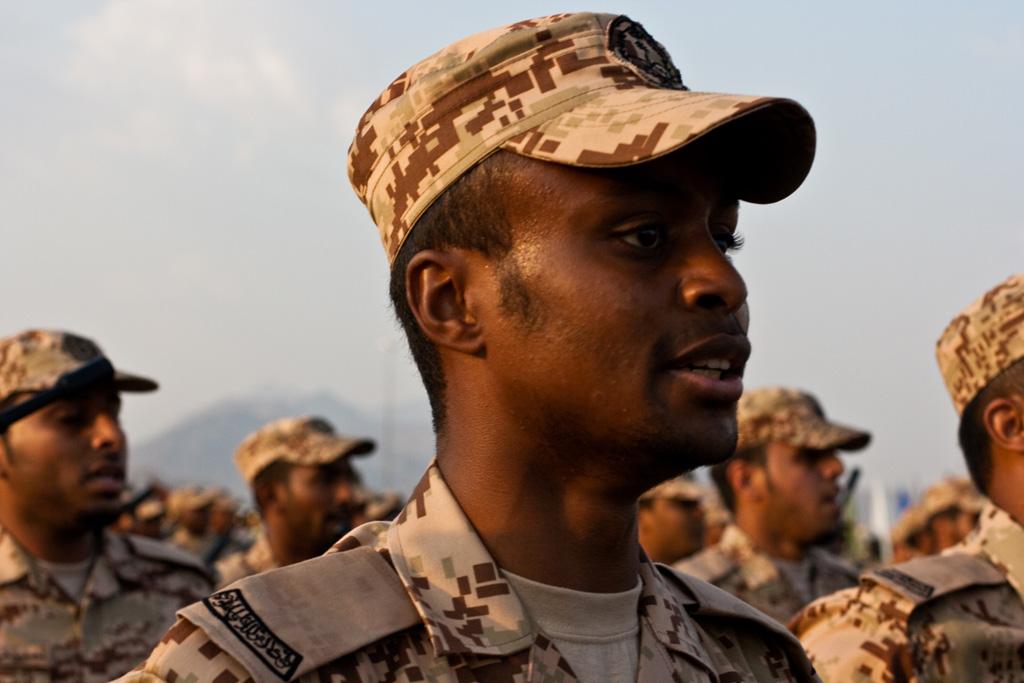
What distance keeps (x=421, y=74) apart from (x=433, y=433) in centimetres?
66

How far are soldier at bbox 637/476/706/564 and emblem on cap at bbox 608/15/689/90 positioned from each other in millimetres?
8615

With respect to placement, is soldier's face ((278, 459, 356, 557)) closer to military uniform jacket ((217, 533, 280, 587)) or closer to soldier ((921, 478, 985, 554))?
military uniform jacket ((217, 533, 280, 587))

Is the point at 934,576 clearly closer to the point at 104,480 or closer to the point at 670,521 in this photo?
the point at 104,480

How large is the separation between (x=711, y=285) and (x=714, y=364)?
0.14 metres

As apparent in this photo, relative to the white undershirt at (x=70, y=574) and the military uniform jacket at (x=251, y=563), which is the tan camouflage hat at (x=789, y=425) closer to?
the military uniform jacket at (x=251, y=563)

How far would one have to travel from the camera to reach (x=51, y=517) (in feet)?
20.2

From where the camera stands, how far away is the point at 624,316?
2340mm

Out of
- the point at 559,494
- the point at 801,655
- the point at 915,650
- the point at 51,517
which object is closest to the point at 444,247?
the point at 559,494

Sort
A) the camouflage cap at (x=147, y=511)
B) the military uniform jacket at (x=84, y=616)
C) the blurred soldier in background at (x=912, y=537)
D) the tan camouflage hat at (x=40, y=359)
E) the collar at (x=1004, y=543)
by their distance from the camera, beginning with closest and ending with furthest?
the collar at (x=1004, y=543)
the military uniform jacket at (x=84, y=616)
the tan camouflage hat at (x=40, y=359)
the blurred soldier in background at (x=912, y=537)
the camouflage cap at (x=147, y=511)

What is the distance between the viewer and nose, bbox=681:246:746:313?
7.73 feet

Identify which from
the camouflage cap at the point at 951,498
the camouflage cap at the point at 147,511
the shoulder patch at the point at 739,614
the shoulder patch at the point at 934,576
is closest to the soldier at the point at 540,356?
the shoulder patch at the point at 739,614

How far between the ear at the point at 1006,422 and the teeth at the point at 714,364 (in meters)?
2.33

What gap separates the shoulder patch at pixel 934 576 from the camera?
4.19 metres

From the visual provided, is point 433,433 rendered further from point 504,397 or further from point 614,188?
point 614,188
